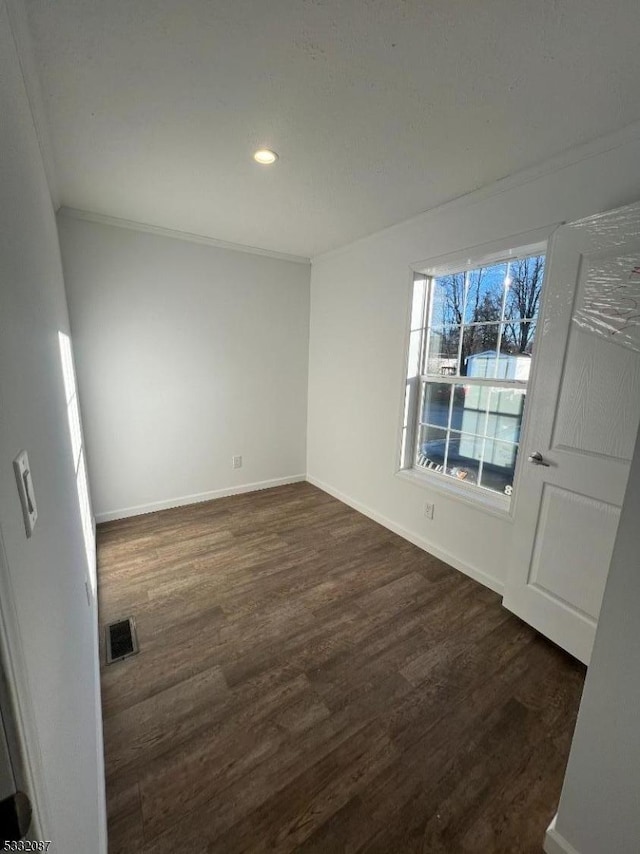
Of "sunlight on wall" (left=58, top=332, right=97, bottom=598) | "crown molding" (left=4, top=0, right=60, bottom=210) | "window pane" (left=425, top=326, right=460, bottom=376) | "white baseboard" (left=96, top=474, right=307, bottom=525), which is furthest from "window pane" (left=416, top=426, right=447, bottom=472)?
"crown molding" (left=4, top=0, right=60, bottom=210)

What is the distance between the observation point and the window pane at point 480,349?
2371 millimetres

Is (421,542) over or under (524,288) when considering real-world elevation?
under

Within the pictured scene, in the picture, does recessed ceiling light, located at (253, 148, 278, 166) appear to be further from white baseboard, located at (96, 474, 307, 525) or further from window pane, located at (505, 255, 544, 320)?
white baseboard, located at (96, 474, 307, 525)

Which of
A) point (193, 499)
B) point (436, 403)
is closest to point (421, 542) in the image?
point (436, 403)

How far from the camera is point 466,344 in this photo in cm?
255

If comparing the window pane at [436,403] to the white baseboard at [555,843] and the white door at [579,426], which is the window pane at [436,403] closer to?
the white door at [579,426]

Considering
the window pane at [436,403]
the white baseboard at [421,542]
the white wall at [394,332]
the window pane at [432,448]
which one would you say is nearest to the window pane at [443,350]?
the window pane at [436,403]

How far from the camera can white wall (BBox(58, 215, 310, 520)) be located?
2.88m

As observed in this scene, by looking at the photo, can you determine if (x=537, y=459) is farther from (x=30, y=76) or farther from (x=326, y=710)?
(x=30, y=76)

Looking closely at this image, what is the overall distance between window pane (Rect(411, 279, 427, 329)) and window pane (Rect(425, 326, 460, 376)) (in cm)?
12

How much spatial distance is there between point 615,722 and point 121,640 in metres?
2.10

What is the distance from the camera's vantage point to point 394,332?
291cm

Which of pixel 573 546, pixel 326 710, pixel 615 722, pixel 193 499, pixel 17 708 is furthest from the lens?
pixel 193 499

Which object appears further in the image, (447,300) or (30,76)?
(447,300)
